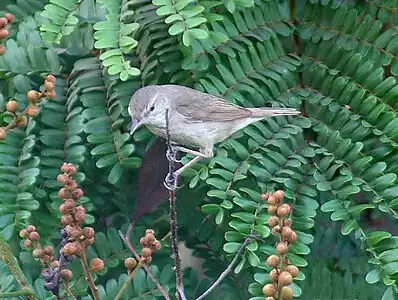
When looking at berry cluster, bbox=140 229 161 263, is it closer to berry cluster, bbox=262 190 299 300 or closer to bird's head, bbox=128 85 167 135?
berry cluster, bbox=262 190 299 300

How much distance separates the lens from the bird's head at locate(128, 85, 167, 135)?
1576mm

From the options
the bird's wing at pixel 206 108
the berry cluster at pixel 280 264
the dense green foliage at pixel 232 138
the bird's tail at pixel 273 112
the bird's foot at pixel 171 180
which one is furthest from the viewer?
the bird's wing at pixel 206 108

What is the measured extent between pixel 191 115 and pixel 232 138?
1.27 feet

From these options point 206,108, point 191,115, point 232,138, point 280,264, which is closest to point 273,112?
point 232,138

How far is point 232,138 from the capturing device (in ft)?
5.39

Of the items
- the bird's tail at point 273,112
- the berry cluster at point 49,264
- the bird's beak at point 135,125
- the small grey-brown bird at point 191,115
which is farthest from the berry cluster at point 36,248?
the bird's tail at point 273,112

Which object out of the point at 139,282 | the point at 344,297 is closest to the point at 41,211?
the point at 139,282

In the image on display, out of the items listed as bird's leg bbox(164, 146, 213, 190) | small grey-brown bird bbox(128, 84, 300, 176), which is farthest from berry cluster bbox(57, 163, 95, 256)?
small grey-brown bird bbox(128, 84, 300, 176)

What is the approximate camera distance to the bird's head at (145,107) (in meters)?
1.58

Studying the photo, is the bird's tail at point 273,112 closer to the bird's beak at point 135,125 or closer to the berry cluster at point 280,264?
the bird's beak at point 135,125

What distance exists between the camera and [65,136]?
1.59m

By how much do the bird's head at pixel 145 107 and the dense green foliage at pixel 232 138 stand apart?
3 centimetres

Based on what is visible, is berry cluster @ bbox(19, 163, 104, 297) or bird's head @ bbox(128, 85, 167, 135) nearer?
berry cluster @ bbox(19, 163, 104, 297)

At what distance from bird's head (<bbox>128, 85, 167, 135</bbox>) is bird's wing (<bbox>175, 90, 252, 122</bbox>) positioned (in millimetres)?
76
